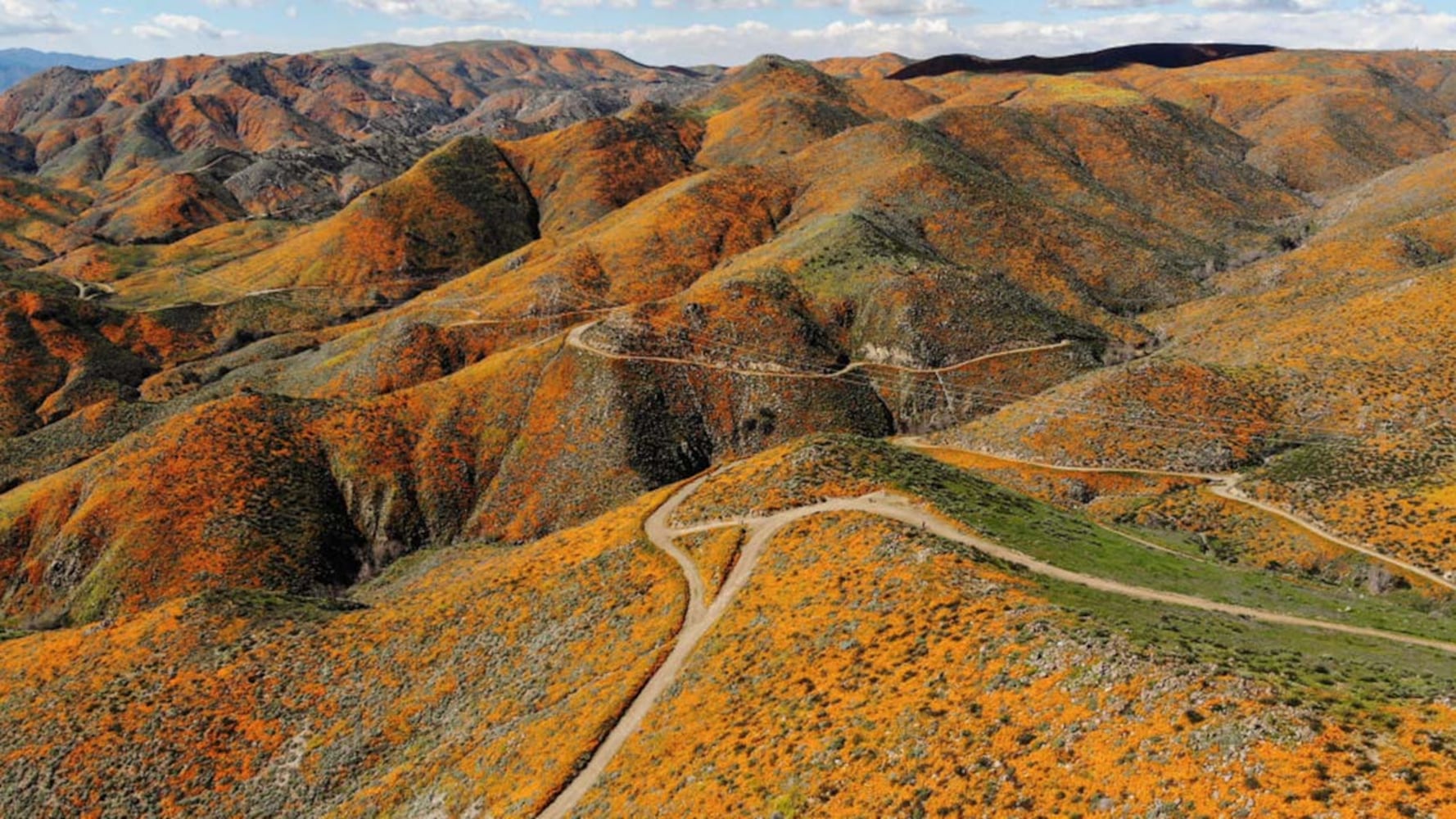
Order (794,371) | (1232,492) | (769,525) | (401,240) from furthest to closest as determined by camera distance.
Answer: (401,240) < (794,371) < (1232,492) < (769,525)

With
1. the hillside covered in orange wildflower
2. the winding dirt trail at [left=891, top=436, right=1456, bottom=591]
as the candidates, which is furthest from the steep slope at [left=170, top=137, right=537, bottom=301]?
the winding dirt trail at [left=891, top=436, right=1456, bottom=591]

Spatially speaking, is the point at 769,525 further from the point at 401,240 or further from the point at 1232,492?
the point at 401,240

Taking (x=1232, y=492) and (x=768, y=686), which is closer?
(x=768, y=686)

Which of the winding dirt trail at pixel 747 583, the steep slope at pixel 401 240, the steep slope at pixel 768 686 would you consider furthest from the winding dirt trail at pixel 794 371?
the steep slope at pixel 401 240

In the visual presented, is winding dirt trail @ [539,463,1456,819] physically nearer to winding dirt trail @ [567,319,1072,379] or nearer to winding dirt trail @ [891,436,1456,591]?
winding dirt trail @ [891,436,1456,591]

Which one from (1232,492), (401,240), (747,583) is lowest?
(1232,492)

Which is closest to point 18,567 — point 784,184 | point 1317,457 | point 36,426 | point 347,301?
point 36,426

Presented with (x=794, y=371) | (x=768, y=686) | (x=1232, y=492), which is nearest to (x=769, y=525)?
(x=768, y=686)
